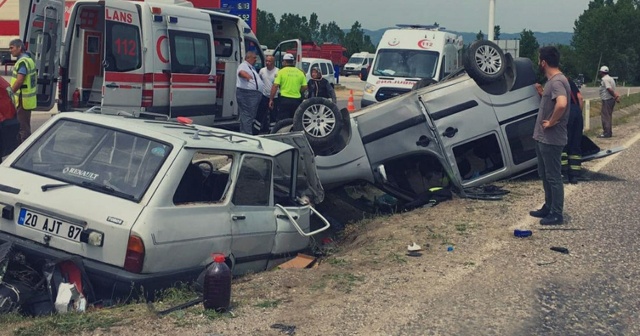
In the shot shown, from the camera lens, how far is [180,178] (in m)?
5.91

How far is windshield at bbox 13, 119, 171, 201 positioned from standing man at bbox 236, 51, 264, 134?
24.9ft

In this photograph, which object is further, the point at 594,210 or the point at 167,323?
the point at 594,210

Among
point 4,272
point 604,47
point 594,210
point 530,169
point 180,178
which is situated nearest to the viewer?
point 4,272

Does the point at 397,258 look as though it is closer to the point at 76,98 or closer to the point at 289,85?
the point at 289,85

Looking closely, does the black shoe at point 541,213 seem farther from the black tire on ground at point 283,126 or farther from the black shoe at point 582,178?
the black tire on ground at point 283,126

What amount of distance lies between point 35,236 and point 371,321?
2.43m

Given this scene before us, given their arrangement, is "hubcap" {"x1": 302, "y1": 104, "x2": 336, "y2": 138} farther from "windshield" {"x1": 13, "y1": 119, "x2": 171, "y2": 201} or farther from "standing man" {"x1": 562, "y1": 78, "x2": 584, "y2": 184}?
"windshield" {"x1": 13, "y1": 119, "x2": 171, "y2": 201}

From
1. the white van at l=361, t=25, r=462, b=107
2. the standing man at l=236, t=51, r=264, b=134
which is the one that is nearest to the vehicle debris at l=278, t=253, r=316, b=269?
the standing man at l=236, t=51, r=264, b=134

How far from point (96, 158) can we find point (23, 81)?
6.13 meters

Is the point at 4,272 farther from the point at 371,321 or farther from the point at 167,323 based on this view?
the point at 371,321

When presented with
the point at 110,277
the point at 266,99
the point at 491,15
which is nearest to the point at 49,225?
the point at 110,277

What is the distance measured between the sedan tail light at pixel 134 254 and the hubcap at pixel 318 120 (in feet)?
13.7

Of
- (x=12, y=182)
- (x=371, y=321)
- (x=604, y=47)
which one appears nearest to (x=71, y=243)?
(x=12, y=182)

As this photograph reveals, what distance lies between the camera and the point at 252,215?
666 centimetres
